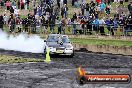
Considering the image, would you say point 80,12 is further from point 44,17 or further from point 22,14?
point 22,14

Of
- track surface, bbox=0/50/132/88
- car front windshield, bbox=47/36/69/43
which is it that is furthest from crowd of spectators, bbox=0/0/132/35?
car front windshield, bbox=47/36/69/43

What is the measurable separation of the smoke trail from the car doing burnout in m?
3.36

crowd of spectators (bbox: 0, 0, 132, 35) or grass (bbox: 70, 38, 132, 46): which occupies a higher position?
crowd of spectators (bbox: 0, 0, 132, 35)

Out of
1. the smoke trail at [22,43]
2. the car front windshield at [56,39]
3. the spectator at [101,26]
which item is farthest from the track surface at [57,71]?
the smoke trail at [22,43]

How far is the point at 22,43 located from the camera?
35250 millimetres

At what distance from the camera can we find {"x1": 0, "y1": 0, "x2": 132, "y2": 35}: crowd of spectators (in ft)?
102

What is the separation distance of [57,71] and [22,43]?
15473 mm

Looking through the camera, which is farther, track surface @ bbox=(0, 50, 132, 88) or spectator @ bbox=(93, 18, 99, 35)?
spectator @ bbox=(93, 18, 99, 35)

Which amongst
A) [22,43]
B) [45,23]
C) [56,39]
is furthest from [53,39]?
[45,23]

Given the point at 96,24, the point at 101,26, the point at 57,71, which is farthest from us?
the point at 96,24

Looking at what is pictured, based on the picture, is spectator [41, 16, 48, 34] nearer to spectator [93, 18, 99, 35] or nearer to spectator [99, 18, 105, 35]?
spectator [93, 18, 99, 35]

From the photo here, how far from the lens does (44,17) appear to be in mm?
37344

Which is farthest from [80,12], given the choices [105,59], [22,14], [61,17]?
[105,59]

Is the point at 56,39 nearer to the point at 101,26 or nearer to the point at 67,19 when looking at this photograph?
the point at 101,26
